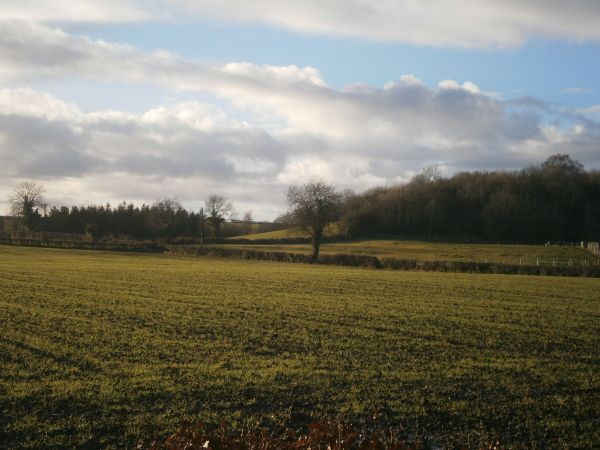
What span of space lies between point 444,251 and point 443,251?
6.6 inches

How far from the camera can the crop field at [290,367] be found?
33.7ft

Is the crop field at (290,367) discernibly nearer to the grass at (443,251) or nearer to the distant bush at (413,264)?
the distant bush at (413,264)

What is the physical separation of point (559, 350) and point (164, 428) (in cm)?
1319

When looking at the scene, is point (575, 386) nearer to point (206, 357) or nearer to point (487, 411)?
point (487, 411)

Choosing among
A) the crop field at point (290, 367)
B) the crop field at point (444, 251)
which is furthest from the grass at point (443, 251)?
the crop field at point (290, 367)

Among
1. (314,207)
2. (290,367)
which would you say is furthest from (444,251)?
(290,367)

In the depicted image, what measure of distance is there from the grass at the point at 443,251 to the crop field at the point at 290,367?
52285 mm

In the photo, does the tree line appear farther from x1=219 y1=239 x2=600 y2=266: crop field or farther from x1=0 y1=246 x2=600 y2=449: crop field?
x1=0 y1=246 x2=600 y2=449: crop field

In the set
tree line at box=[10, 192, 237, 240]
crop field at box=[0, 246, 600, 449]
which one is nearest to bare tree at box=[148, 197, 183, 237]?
tree line at box=[10, 192, 237, 240]

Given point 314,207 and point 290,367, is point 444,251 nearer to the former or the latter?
point 314,207

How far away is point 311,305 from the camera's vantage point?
2744 cm

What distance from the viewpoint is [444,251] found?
92000mm

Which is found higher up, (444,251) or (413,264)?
(444,251)

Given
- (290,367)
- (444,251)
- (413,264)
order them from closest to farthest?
(290,367), (413,264), (444,251)
